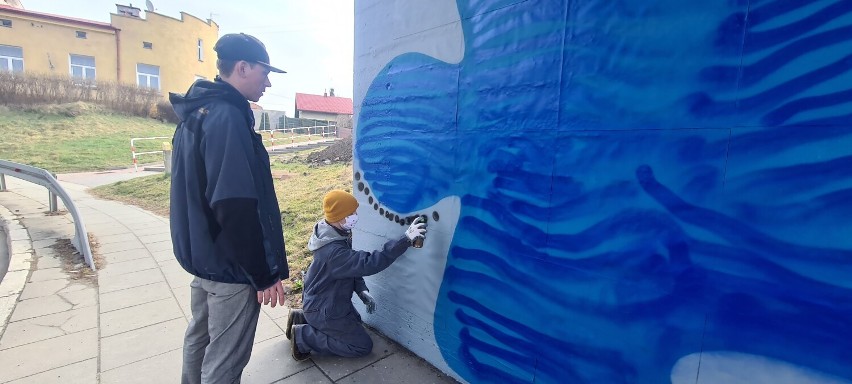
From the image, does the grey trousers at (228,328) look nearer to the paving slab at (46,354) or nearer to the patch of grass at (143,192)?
the paving slab at (46,354)

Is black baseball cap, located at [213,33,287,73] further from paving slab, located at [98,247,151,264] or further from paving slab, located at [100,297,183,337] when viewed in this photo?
paving slab, located at [98,247,151,264]

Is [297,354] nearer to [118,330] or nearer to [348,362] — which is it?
[348,362]

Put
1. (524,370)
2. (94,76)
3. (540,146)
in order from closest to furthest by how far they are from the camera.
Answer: (540,146) < (524,370) < (94,76)

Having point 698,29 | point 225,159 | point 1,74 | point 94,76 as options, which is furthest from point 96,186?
point 94,76

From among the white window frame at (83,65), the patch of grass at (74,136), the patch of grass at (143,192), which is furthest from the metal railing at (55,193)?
the white window frame at (83,65)

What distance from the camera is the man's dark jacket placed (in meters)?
1.77

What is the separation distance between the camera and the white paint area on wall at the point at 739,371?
1312 mm

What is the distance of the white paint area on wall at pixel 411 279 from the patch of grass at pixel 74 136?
1507 centimetres

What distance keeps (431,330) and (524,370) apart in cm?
73

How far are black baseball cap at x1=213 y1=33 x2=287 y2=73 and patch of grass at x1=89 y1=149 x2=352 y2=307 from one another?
8.05 feet

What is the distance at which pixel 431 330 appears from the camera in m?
2.71

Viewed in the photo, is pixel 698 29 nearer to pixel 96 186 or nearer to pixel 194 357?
pixel 194 357

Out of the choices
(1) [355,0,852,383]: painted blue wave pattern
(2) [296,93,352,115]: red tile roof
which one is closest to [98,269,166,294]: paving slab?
(1) [355,0,852,383]: painted blue wave pattern

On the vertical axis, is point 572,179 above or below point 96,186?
above
